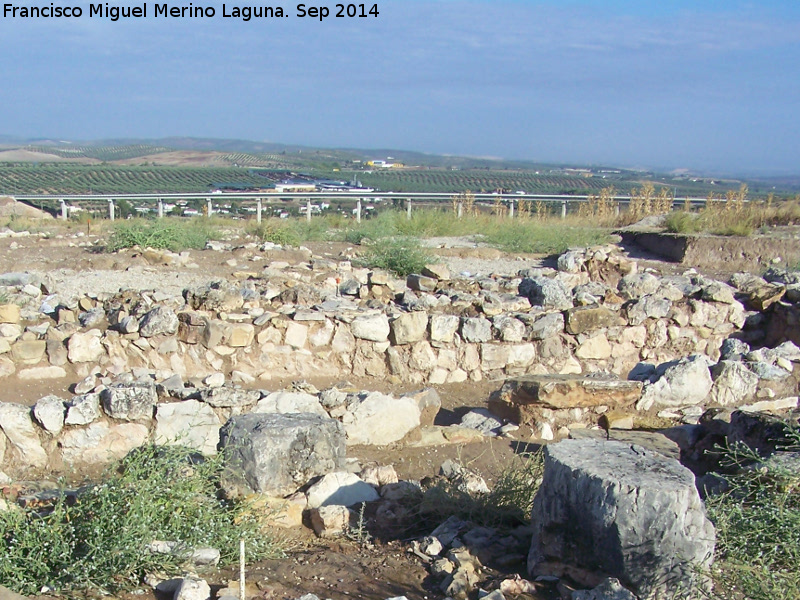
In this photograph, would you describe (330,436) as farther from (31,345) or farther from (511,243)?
(511,243)

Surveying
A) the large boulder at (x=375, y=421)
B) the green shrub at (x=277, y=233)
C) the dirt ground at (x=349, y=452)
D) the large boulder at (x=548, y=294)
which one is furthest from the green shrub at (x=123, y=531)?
the green shrub at (x=277, y=233)

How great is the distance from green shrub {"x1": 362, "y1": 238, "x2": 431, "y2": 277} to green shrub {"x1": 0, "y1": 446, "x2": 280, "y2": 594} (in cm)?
617

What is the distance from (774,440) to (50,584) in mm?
3775

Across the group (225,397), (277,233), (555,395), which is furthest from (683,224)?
(225,397)

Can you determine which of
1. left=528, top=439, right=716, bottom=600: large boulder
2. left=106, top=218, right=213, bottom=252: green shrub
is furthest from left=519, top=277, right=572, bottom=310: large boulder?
left=106, top=218, right=213, bottom=252: green shrub

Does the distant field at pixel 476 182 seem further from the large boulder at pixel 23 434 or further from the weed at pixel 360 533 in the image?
the weed at pixel 360 533

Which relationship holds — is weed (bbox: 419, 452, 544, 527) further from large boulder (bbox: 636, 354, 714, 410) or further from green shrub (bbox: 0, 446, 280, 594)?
large boulder (bbox: 636, 354, 714, 410)

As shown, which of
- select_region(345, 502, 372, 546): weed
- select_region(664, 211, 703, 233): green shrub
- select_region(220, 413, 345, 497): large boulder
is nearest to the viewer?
select_region(345, 502, 372, 546): weed

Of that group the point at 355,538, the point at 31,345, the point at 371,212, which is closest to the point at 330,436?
the point at 355,538

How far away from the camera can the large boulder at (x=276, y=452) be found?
154 inches

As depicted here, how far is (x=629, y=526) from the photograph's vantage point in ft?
9.70

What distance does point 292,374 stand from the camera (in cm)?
656

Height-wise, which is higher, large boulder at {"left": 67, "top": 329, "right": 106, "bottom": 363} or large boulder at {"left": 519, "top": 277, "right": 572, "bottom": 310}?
large boulder at {"left": 519, "top": 277, "right": 572, "bottom": 310}

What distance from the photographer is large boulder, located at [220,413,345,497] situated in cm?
392
